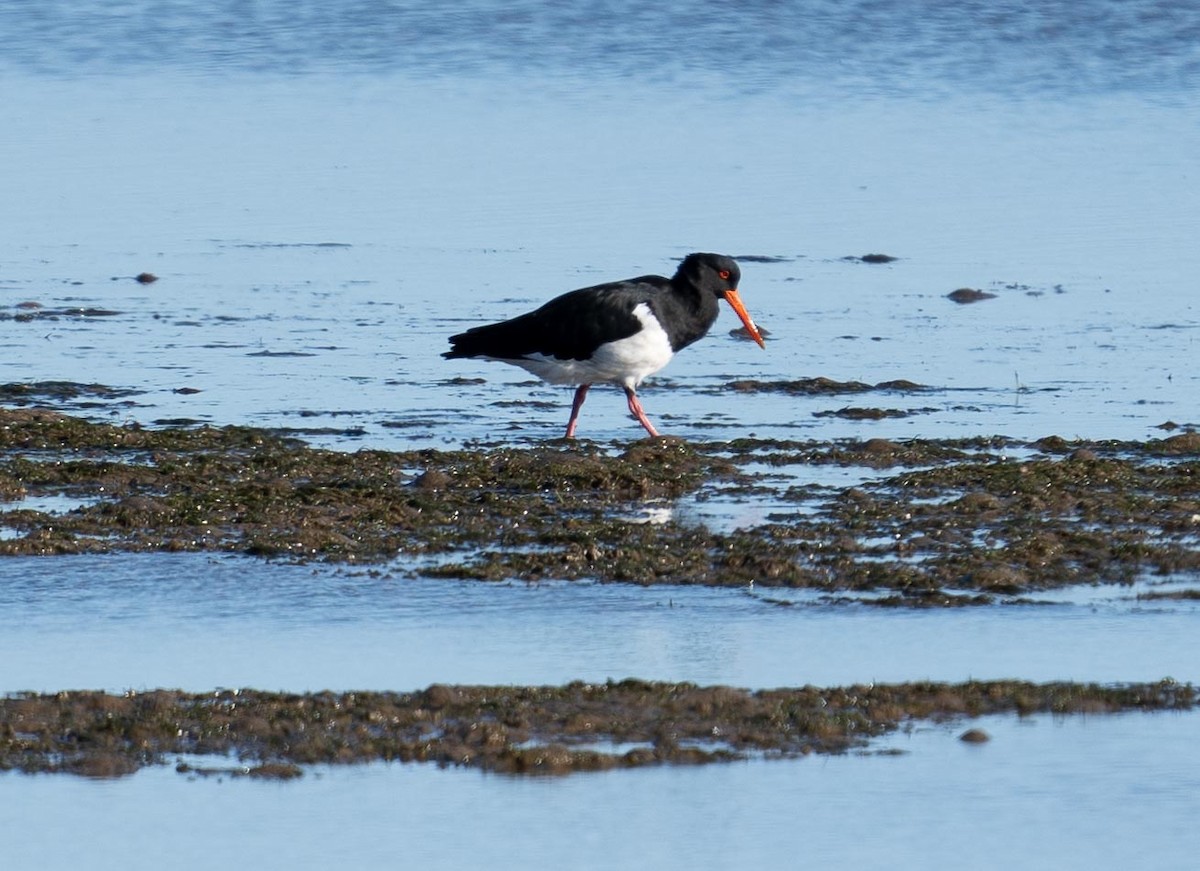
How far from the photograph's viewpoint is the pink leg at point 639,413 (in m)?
9.89

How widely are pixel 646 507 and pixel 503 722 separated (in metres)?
2.71

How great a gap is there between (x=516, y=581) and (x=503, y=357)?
3341 millimetres

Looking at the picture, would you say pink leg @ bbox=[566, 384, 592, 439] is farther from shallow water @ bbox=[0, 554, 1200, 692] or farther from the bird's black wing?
shallow water @ bbox=[0, 554, 1200, 692]

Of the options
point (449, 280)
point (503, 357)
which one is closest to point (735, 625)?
point (503, 357)

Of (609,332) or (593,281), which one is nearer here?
(609,332)

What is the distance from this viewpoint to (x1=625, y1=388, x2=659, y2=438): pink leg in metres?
9.89

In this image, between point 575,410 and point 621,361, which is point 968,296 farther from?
A: point 575,410

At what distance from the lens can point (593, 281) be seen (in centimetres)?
1371

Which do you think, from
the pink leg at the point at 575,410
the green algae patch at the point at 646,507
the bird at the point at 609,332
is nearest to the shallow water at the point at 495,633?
the green algae patch at the point at 646,507

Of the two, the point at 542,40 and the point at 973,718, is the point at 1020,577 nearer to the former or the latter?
the point at 973,718

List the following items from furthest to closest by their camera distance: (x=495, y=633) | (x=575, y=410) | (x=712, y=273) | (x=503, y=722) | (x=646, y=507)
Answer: (x=712, y=273) < (x=575, y=410) < (x=646, y=507) < (x=495, y=633) < (x=503, y=722)

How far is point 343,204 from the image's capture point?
16.7m

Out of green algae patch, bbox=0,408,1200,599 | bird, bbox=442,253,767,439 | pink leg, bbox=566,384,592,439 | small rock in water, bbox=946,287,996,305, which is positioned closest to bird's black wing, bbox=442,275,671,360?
bird, bbox=442,253,767,439

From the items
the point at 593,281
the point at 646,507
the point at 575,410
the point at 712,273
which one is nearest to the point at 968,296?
the point at 593,281
